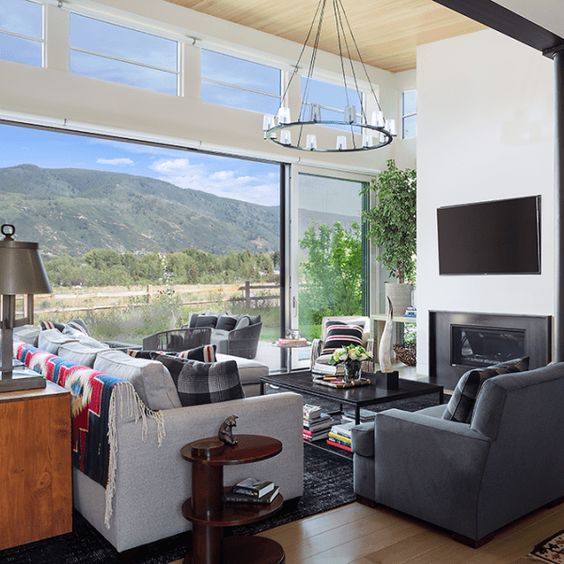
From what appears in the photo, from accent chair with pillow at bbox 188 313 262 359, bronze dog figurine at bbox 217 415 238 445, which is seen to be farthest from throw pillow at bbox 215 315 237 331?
bronze dog figurine at bbox 217 415 238 445

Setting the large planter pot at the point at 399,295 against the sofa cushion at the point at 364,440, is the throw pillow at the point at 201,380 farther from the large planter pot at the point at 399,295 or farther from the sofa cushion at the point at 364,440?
the large planter pot at the point at 399,295

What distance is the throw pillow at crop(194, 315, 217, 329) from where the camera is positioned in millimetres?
7027

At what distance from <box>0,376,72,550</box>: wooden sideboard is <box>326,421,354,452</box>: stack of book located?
2040mm

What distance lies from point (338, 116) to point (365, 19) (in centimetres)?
119

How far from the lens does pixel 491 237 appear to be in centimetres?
629

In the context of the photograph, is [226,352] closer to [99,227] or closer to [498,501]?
[99,227]

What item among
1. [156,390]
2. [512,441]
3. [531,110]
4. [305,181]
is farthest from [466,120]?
[156,390]

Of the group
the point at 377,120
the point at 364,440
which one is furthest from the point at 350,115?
the point at 364,440

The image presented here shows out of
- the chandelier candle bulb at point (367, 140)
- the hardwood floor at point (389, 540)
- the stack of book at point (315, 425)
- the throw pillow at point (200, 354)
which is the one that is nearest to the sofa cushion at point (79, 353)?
the throw pillow at point (200, 354)

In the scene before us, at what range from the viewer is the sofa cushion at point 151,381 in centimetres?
290

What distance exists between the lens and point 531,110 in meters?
5.94

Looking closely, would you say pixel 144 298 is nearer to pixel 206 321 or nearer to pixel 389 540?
pixel 206 321

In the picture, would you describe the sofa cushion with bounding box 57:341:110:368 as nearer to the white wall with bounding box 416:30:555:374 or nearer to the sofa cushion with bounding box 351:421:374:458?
the sofa cushion with bounding box 351:421:374:458

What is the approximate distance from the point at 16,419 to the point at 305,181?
5664 millimetres
